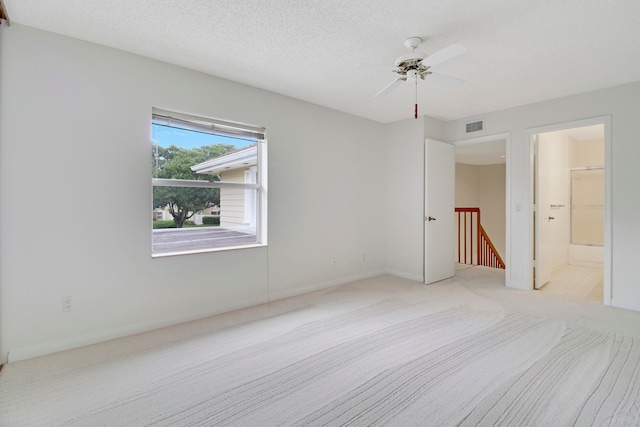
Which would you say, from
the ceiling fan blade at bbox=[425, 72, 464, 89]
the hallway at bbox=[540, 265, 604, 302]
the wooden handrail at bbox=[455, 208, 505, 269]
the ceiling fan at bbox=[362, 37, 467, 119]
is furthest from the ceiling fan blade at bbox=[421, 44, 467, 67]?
the wooden handrail at bbox=[455, 208, 505, 269]

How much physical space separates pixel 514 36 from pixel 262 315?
3.37 m

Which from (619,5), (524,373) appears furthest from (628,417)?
(619,5)

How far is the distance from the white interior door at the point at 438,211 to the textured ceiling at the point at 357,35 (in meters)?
1.38

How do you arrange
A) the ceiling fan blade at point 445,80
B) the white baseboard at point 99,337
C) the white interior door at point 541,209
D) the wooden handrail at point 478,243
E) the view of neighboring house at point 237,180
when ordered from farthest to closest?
the wooden handrail at point 478,243 → the white interior door at point 541,209 → the view of neighboring house at point 237,180 → the ceiling fan blade at point 445,80 → the white baseboard at point 99,337

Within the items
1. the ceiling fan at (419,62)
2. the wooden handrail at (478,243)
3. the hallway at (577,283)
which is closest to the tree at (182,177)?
the ceiling fan at (419,62)

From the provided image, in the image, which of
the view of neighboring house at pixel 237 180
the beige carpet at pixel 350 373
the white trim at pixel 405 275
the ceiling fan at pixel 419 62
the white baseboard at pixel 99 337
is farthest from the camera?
the white trim at pixel 405 275

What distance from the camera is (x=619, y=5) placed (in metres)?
2.06

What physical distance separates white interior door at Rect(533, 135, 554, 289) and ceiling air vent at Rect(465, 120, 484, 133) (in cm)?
71

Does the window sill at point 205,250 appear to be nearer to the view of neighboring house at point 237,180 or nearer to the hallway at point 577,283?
the view of neighboring house at point 237,180

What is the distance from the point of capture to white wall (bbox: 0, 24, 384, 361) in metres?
2.37

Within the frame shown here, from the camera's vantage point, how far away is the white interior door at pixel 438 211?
4.64m

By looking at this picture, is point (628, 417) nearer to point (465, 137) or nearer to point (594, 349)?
point (594, 349)

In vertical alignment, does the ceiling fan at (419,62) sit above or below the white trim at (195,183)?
above

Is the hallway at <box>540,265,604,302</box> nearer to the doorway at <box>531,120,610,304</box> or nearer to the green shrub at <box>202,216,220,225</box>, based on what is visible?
the doorway at <box>531,120,610,304</box>
